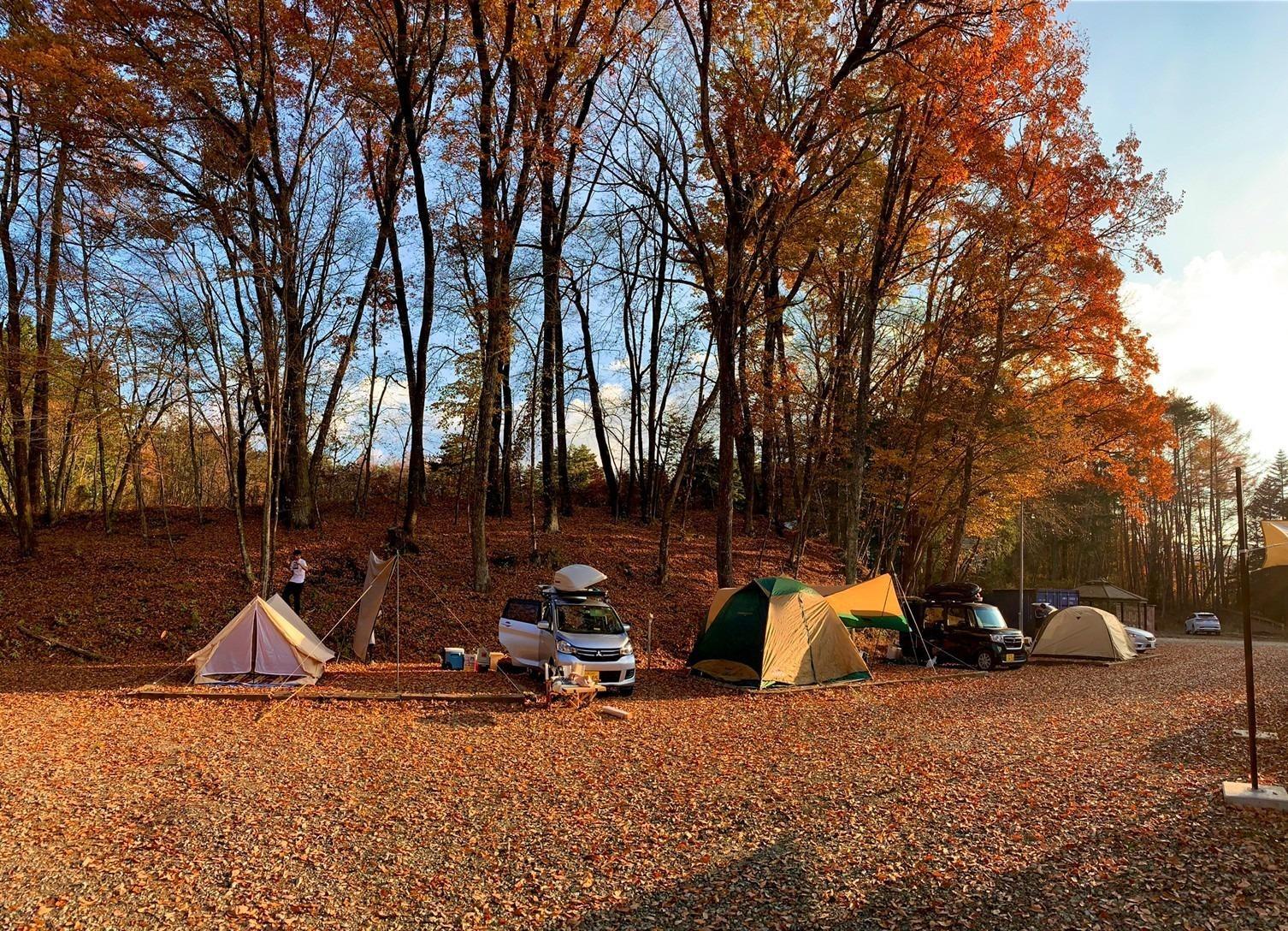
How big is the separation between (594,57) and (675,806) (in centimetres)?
1696

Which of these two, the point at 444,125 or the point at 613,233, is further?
the point at 613,233

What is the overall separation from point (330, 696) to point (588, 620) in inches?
179

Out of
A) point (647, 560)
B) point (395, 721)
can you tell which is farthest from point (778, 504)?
point (395, 721)

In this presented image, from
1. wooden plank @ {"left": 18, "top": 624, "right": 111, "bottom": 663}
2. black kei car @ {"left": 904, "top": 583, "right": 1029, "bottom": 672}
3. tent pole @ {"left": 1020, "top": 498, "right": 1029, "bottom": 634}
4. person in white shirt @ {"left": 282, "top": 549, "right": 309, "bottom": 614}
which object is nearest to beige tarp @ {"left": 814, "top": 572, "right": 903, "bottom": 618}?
black kei car @ {"left": 904, "top": 583, "right": 1029, "bottom": 672}

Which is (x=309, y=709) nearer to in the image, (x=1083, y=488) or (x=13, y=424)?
(x=13, y=424)

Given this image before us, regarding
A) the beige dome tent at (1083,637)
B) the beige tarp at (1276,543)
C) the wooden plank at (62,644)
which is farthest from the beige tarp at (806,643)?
the wooden plank at (62,644)

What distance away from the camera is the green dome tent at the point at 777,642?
14164mm

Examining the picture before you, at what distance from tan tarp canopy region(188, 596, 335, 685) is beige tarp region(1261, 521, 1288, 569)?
13.3 m

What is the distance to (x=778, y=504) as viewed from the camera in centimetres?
3122

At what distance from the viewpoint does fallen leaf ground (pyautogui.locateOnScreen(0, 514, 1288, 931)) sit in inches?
200

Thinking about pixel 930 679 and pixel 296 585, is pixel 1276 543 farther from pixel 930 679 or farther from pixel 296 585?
pixel 296 585

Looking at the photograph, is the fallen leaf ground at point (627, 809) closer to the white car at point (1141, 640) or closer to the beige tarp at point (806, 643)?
the beige tarp at point (806, 643)

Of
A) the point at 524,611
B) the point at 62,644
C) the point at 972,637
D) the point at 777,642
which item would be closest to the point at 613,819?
the point at 524,611

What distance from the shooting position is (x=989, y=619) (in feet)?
62.7
